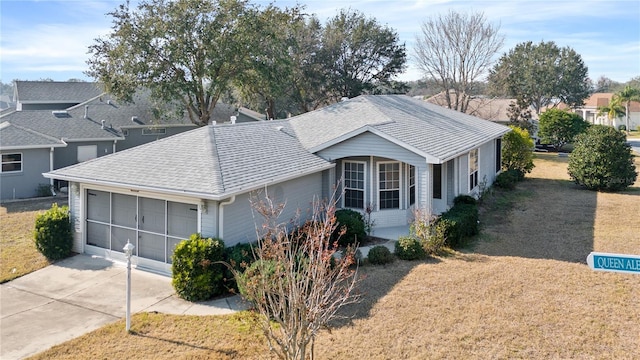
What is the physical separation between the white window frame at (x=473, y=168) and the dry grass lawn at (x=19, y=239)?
1606cm

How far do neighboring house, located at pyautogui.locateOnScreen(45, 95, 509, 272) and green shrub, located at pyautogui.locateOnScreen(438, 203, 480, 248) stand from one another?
0.97m

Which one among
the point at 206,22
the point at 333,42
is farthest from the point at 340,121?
the point at 333,42

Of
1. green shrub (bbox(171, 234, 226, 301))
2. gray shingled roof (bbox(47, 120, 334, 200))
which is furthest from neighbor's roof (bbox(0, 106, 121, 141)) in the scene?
green shrub (bbox(171, 234, 226, 301))

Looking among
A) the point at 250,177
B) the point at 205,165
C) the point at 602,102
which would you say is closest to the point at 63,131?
the point at 205,165

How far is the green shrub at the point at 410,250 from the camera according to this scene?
1285 centimetres

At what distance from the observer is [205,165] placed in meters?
12.8

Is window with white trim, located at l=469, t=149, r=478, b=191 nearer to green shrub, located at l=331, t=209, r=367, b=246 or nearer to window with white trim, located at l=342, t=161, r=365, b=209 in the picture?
window with white trim, located at l=342, t=161, r=365, b=209

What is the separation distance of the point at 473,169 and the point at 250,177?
11.7 m

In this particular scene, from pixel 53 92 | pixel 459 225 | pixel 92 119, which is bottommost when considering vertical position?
pixel 459 225

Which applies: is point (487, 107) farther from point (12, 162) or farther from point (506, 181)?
point (12, 162)

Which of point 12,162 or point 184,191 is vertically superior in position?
point 12,162

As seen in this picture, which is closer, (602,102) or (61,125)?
(61,125)

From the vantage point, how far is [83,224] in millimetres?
13805

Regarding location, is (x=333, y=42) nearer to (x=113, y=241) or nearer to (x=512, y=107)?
(x=512, y=107)
